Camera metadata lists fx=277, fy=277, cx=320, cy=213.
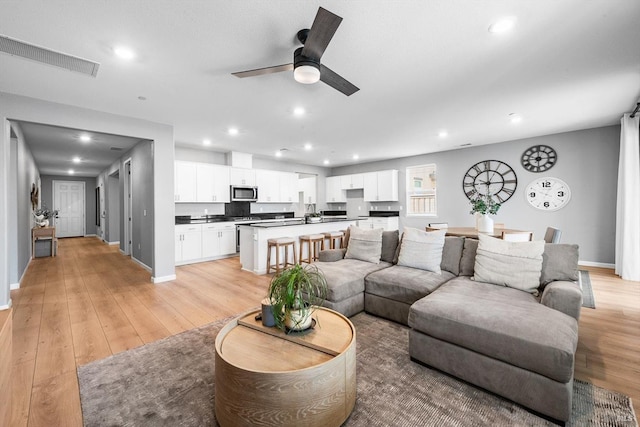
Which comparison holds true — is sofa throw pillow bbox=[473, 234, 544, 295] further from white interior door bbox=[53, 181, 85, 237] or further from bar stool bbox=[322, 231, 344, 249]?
white interior door bbox=[53, 181, 85, 237]

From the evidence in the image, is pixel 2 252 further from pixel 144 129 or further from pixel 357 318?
pixel 357 318

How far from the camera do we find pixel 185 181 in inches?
242

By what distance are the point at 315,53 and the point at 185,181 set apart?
16.5ft

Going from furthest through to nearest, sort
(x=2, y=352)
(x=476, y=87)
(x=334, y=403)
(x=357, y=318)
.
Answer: (x=476, y=87), (x=357, y=318), (x=334, y=403), (x=2, y=352)

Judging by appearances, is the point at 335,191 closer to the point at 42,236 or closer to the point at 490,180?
the point at 490,180

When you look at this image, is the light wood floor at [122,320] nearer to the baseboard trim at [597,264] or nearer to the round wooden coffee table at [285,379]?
the baseboard trim at [597,264]

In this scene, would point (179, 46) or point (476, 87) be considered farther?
point (476, 87)

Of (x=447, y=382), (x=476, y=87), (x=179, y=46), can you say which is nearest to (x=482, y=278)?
(x=447, y=382)

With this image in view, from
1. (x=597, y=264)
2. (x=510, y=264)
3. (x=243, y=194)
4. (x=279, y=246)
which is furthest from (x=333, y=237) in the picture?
(x=597, y=264)

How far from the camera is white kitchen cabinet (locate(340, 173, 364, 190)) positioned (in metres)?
8.62

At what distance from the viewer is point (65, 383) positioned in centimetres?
199

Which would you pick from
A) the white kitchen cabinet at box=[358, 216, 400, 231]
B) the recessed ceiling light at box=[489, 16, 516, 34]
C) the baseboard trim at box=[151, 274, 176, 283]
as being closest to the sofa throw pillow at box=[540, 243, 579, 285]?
the recessed ceiling light at box=[489, 16, 516, 34]

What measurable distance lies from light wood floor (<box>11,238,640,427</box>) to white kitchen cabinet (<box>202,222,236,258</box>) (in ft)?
2.54

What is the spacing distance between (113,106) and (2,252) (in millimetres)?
2152
